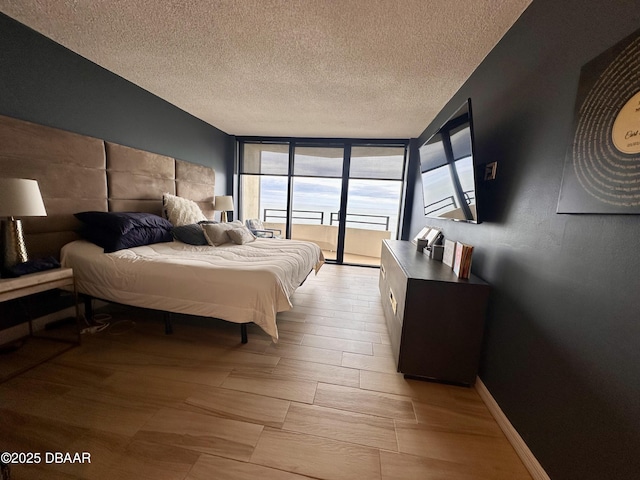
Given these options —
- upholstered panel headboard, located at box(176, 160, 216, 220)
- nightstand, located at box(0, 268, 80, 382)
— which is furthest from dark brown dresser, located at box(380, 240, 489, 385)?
upholstered panel headboard, located at box(176, 160, 216, 220)

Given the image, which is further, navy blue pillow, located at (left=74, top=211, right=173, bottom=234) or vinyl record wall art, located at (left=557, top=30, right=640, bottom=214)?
navy blue pillow, located at (left=74, top=211, right=173, bottom=234)

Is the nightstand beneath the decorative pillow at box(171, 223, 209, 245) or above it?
beneath

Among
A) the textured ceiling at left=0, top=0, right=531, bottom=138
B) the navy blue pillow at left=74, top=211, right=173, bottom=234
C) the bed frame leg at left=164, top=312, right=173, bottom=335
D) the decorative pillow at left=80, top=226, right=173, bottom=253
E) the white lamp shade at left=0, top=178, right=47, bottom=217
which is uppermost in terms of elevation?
the textured ceiling at left=0, top=0, right=531, bottom=138

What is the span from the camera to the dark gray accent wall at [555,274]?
0.86m

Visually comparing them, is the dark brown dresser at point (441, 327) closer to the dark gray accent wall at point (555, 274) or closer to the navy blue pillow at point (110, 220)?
the dark gray accent wall at point (555, 274)

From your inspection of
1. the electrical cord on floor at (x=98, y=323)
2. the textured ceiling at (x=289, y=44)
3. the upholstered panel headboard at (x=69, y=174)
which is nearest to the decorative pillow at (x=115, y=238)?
the upholstered panel headboard at (x=69, y=174)

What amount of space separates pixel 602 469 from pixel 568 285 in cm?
65

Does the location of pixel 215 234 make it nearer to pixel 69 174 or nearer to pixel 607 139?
pixel 69 174

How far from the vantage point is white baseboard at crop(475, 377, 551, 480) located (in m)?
1.14

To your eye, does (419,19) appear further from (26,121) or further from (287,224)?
(287,224)

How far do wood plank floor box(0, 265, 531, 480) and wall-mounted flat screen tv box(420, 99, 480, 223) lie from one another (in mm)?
1341

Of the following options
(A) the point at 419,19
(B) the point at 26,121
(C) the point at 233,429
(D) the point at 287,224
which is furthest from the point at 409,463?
(D) the point at 287,224

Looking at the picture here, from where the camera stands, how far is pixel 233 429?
1.30 meters

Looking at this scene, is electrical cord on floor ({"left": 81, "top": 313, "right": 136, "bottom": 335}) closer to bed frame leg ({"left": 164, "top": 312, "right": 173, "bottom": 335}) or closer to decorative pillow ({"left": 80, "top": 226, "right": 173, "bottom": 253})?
bed frame leg ({"left": 164, "top": 312, "right": 173, "bottom": 335})
